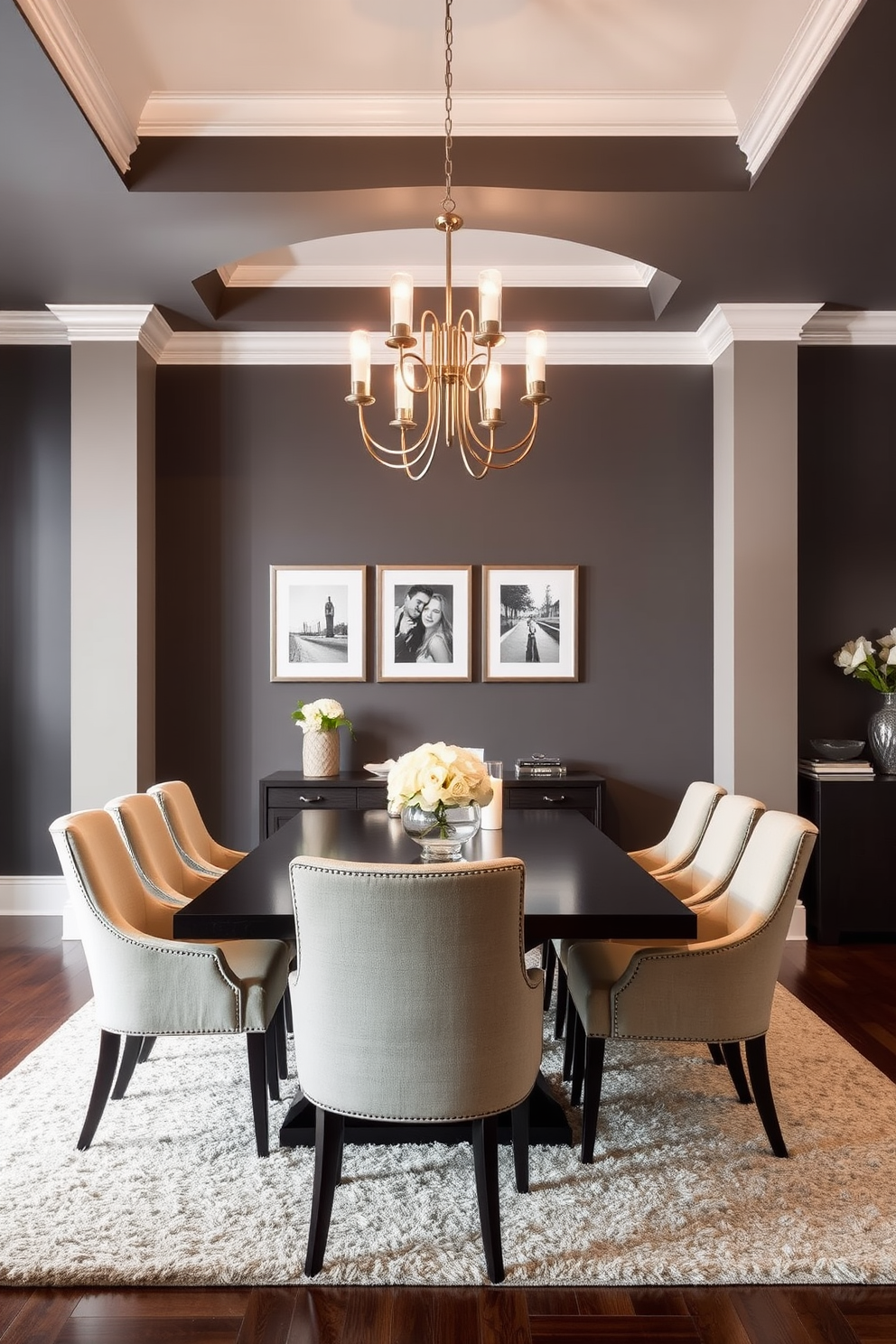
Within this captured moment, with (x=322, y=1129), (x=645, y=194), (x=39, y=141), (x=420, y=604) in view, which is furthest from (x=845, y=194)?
(x=322, y=1129)

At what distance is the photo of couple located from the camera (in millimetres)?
4891

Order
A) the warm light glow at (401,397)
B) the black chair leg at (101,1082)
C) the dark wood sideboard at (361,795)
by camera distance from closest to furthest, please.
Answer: the black chair leg at (101,1082), the warm light glow at (401,397), the dark wood sideboard at (361,795)

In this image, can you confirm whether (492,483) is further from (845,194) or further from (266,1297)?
(266,1297)

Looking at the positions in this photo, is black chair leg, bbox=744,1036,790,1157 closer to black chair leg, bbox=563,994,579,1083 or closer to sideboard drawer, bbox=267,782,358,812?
black chair leg, bbox=563,994,579,1083

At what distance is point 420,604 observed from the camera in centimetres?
490

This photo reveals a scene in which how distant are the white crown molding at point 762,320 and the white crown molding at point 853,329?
0.24 meters

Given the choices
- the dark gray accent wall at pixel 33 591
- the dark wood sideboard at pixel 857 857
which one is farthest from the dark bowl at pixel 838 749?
the dark gray accent wall at pixel 33 591

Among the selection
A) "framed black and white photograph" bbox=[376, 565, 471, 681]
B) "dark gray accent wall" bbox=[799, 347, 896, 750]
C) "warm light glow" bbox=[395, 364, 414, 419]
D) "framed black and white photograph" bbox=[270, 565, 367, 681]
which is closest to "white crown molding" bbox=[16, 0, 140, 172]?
"warm light glow" bbox=[395, 364, 414, 419]

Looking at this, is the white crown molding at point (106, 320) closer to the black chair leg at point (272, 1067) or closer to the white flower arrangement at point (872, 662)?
the black chair leg at point (272, 1067)

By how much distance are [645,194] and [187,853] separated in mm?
2967

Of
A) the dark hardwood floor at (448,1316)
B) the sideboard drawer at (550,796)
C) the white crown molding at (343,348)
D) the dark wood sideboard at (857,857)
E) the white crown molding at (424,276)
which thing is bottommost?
the dark hardwood floor at (448,1316)

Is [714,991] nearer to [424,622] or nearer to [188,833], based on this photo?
[188,833]

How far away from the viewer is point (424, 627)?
16.0 ft

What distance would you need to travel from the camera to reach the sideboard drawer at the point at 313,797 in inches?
173
